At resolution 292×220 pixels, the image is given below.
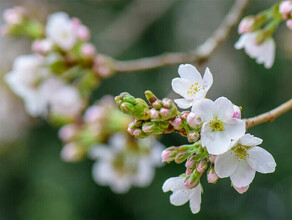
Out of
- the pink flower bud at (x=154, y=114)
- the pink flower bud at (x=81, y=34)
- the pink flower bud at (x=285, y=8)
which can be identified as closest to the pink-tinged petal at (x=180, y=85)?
the pink flower bud at (x=154, y=114)

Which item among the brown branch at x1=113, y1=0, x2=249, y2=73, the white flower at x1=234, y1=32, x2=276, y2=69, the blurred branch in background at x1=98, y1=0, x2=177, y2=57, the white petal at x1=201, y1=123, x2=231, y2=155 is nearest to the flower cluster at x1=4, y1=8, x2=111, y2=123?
the brown branch at x1=113, y1=0, x2=249, y2=73

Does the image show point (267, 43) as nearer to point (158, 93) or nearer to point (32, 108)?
point (32, 108)

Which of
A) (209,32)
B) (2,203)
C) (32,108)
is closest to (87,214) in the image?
(2,203)

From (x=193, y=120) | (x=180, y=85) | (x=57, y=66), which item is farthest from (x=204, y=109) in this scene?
(x=57, y=66)

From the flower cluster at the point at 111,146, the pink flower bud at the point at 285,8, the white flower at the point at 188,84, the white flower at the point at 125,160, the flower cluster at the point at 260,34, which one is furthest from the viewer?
the white flower at the point at 125,160

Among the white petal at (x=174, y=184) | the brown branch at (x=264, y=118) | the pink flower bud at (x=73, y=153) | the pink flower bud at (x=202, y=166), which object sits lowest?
the pink flower bud at (x=73, y=153)

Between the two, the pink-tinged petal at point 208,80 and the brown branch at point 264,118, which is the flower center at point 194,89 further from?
the brown branch at point 264,118

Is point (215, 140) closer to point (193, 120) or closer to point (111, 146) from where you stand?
point (193, 120)
